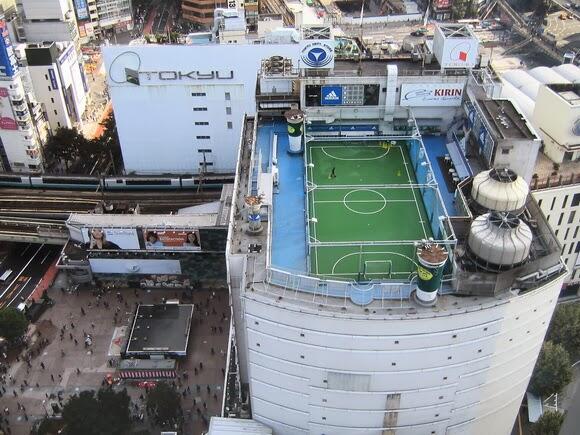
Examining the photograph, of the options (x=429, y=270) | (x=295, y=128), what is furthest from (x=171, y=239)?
(x=429, y=270)

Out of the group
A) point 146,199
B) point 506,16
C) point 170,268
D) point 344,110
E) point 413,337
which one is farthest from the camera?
point 506,16

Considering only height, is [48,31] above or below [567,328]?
above

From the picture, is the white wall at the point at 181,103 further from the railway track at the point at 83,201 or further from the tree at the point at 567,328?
the tree at the point at 567,328

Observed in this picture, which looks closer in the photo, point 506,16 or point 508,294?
point 508,294

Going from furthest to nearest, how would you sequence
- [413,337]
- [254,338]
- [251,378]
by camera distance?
[251,378] < [254,338] < [413,337]

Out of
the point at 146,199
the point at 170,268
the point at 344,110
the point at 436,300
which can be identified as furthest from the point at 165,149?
the point at 436,300

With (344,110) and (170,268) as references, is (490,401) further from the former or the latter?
(170,268)

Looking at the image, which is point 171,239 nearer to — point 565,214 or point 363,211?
point 363,211
